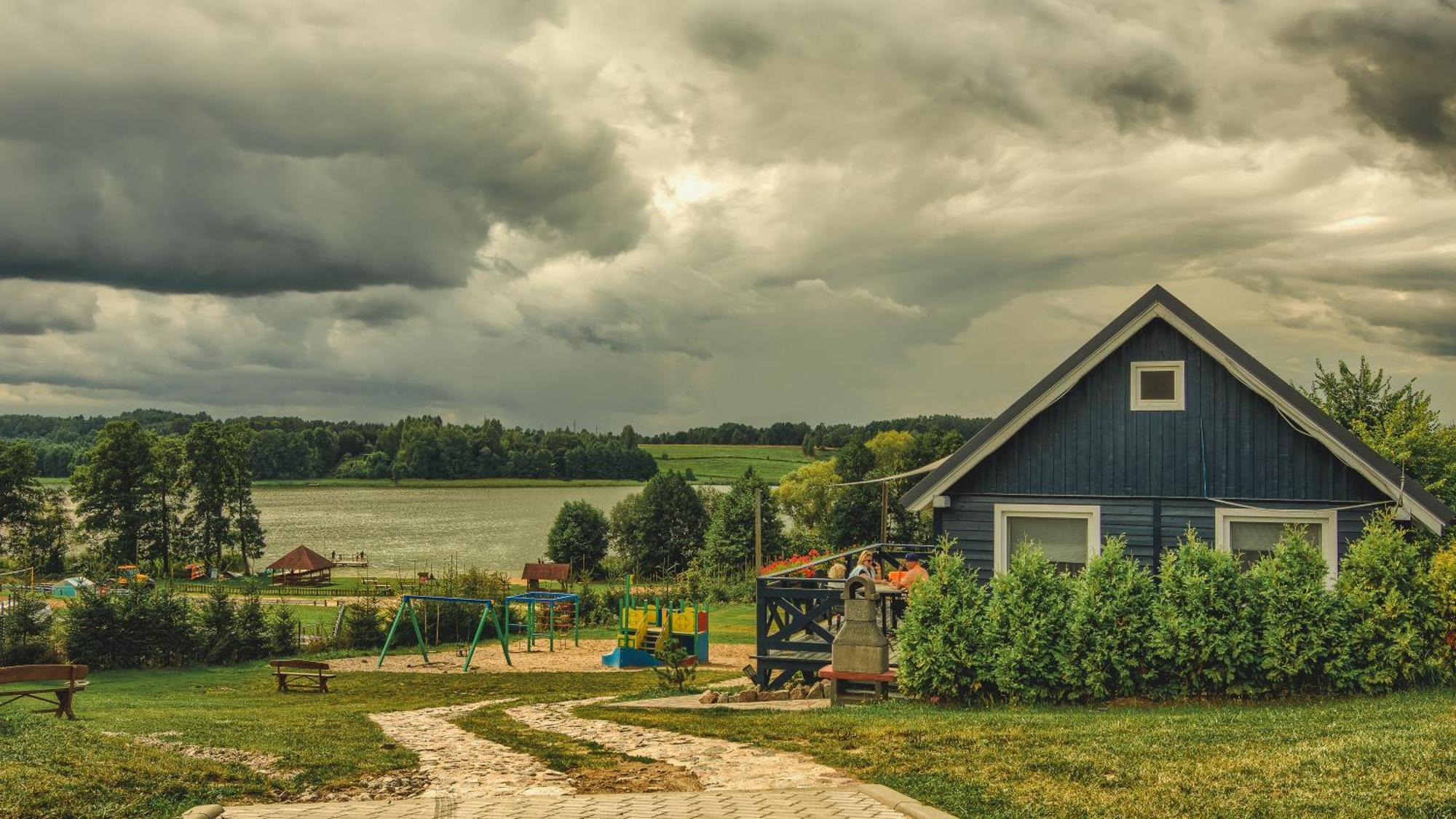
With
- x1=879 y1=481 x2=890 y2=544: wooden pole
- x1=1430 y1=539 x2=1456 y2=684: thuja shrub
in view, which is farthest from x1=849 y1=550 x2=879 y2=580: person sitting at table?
x1=1430 y1=539 x2=1456 y2=684: thuja shrub

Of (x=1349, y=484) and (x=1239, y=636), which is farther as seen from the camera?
(x=1349, y=484)

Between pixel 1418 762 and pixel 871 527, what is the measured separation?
5565cm

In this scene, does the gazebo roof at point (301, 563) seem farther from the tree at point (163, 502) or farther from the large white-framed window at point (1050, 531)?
the large white-framed window at point (1050, 531)

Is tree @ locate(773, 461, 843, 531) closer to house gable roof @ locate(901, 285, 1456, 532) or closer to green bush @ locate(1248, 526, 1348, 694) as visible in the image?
house gable roof @ locate(901, 285, 1456, 532)

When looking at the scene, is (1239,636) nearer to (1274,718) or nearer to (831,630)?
(1274,718)

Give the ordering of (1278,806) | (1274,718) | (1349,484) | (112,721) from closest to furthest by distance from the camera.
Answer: (1278,806) → (1274,718) → (112,721) → (1349,484)

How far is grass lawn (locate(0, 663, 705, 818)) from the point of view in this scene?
7.63 meters

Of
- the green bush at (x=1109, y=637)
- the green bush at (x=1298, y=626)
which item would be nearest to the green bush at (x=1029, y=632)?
the green bush at (x=1109, y=637)

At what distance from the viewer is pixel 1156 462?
14.7 m

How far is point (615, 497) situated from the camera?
11694cm

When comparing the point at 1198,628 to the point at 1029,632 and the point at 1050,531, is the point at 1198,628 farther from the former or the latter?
the point at 1050,531

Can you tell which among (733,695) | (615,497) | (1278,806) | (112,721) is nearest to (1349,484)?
(1278,806)

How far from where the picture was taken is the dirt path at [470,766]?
8.54 metres

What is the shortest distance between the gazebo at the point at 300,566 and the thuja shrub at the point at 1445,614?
51671mm
